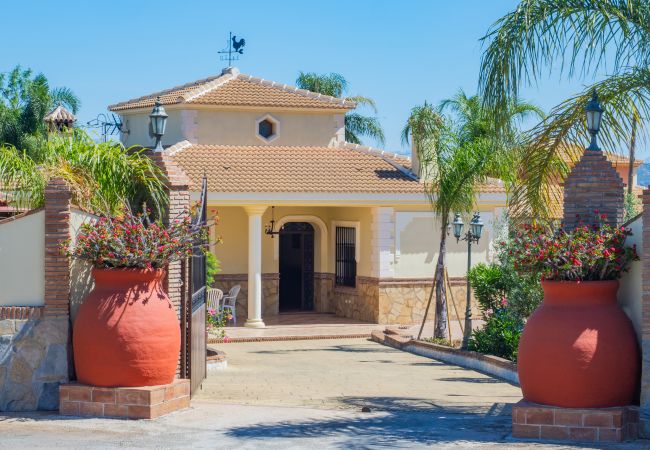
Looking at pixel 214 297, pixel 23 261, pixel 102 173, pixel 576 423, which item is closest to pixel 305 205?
pixel 214 297

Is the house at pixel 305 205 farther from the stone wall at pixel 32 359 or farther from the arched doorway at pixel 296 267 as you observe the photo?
the stone wall at pixel 32 359

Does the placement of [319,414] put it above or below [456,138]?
below

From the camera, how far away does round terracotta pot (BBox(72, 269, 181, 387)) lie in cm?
1193

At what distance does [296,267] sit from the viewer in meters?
30.7

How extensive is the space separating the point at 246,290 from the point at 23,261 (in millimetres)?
16101

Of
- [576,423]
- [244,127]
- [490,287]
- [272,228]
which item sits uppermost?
[244,127]

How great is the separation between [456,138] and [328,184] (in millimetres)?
5079

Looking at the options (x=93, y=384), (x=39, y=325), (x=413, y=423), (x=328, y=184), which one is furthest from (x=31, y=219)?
(x=328, y=184)

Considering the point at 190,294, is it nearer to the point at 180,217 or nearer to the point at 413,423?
the point at 180,217

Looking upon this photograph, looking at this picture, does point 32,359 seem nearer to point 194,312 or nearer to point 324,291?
point 194,312

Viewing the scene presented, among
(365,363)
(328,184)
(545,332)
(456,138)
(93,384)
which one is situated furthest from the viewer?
(328,184)

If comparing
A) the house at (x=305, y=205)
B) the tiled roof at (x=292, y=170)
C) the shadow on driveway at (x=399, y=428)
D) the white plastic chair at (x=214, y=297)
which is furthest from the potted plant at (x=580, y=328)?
the tiled roof at (x=292, y=170)

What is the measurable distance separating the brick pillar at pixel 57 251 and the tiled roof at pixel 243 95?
16.8 m

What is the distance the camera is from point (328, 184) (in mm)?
27672
